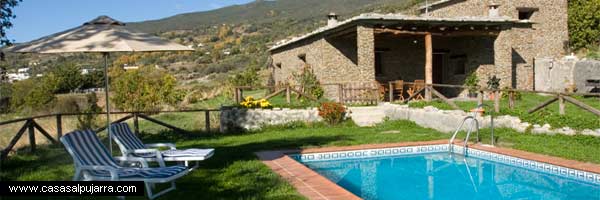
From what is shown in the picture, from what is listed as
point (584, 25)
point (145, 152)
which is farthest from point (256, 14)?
point (145, 152)

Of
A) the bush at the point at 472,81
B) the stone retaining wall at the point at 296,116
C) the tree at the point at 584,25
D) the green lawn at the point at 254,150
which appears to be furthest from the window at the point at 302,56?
the tree at the point at 584,25

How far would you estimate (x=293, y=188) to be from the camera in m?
5.86

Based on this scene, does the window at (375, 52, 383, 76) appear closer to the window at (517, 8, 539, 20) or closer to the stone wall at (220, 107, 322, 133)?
the stone wall at (220, 107, 322, 133)

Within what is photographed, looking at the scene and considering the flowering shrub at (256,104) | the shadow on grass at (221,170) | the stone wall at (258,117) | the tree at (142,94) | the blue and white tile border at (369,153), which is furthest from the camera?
the tree at (142,94)

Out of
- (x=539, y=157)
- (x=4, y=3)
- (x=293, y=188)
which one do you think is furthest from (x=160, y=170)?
(x=4, y=3)

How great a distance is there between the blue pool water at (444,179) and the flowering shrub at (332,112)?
14.1 ft

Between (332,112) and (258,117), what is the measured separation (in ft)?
6.76

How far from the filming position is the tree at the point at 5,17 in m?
10.0

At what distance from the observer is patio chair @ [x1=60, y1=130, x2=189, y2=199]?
5293 millimetres

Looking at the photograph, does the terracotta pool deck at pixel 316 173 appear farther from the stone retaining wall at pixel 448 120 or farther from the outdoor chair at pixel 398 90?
the outdoor chair at pixel 398 90

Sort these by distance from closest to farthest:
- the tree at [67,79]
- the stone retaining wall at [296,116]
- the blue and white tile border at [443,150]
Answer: the blue and white tile border at [443,150], the stone retaining wall at [296,116], the tree at [67,79]

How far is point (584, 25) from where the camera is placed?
24516 millimetres

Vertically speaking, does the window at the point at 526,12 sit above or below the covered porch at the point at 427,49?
above

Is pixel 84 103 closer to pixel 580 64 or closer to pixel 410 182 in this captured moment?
pixel 410 182
